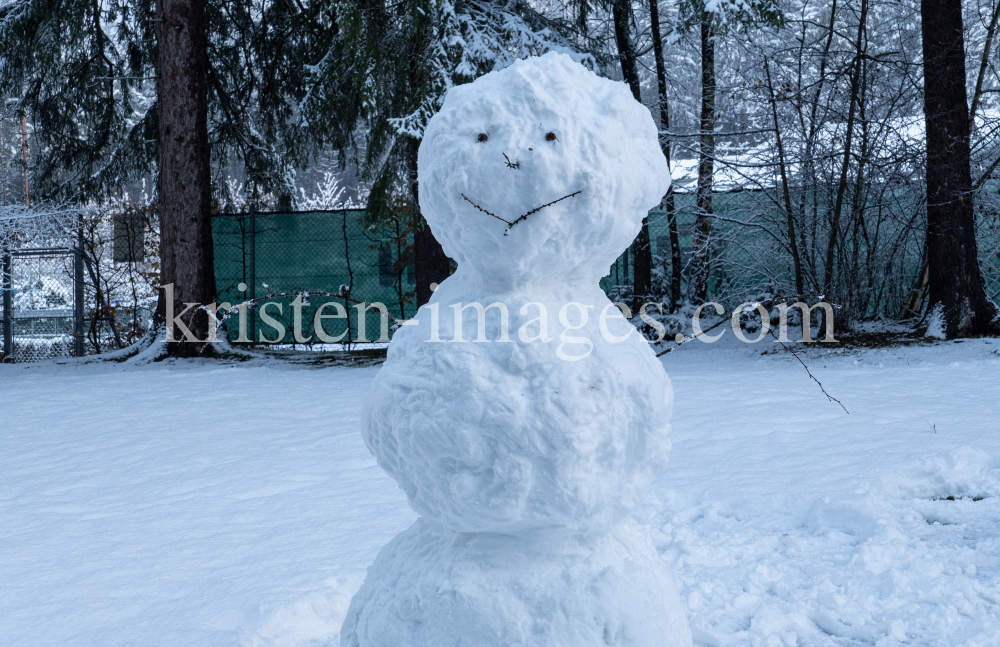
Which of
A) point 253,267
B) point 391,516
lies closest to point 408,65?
point 253,267

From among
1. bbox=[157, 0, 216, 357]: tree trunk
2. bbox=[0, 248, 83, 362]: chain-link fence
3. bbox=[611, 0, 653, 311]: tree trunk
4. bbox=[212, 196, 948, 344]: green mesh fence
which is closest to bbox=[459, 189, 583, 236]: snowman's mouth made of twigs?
bbox=[157, 0, 216, 357]: tree trunk

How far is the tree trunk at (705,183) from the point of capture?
8.96m

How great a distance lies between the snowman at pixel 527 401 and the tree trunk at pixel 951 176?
738cm

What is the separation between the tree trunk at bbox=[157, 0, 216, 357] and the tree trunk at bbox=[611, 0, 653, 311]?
5022mm

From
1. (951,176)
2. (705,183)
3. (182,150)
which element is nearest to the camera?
(951,176)

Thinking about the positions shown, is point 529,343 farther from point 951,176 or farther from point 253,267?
point 253,267

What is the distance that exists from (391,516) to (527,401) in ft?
6.85

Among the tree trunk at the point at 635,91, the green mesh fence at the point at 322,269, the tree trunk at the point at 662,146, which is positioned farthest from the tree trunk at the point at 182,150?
the tree trunk at the point at 662,146

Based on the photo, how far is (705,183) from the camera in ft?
29.9

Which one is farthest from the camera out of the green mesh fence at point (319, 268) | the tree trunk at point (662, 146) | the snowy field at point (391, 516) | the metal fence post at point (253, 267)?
the green mesh fence at point (319, 268)

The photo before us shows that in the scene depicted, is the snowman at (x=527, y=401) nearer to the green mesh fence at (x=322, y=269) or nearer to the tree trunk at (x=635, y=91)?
the tree trunk at (x=635, y=91)

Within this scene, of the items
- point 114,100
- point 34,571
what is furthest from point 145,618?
point 114,100

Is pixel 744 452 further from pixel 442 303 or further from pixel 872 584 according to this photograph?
pixel 442 303

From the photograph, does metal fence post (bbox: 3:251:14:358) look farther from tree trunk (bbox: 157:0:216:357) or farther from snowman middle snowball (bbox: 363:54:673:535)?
snowman middle snowball (bbox: 363:54:673:535)
